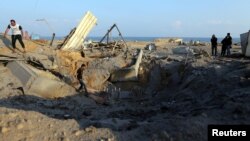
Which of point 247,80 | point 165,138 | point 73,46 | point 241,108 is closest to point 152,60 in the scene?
point 73,46

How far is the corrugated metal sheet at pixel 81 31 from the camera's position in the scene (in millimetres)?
18828

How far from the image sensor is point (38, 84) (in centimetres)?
1328

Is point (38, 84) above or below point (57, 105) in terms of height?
above

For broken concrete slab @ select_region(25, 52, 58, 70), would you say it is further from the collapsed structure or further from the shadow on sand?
the shadow on sand

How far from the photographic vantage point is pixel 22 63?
47.2 feet

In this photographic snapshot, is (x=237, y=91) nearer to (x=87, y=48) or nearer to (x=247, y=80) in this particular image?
(x=247, y=80)

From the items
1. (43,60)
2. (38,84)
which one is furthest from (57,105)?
(43,60)

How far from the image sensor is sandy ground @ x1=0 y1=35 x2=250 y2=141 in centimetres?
805

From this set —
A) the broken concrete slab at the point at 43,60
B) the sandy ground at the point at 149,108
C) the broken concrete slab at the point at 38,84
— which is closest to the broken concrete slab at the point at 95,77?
the sandy ground at the point at 149,108

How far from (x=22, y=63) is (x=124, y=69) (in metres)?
3.91

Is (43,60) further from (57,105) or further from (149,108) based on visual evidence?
(149,108)

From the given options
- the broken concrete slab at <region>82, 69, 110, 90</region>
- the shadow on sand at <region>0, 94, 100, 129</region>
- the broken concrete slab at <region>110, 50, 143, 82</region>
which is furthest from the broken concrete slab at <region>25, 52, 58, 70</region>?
the broken concrete slab at <region>110, 50, 143, 82</region>

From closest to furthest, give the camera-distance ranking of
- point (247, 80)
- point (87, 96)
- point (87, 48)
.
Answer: point (247, 80) → point (87, 96) → point (87, 48)

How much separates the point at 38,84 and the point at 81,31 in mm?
6685
